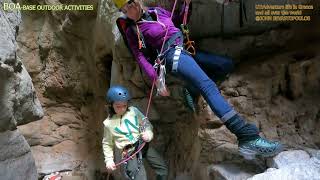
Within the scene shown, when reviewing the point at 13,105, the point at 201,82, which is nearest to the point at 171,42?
the point at 201,82

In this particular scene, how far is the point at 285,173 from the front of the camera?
2844 mm

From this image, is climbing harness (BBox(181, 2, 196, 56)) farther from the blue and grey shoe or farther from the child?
the blue and grey shoe

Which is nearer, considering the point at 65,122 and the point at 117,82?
the point at 117,82

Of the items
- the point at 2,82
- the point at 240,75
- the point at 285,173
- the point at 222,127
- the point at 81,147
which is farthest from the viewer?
the point at 81,147

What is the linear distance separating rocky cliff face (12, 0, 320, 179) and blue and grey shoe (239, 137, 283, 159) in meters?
0.23

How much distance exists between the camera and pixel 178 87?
4285 mm

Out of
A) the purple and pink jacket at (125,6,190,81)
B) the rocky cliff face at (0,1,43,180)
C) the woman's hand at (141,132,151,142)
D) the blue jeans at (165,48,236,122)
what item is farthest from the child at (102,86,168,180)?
the rocky cliff face at (0,1,43,180)

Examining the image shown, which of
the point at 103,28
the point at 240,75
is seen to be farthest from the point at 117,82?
the point at 240,75

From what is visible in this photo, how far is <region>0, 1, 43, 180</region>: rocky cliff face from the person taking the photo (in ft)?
10.1

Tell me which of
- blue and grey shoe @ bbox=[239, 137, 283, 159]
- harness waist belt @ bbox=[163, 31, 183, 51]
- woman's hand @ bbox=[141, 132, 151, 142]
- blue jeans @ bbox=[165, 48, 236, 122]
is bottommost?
blue and grey shoe @ bbox=[239, 137, 283, 159]

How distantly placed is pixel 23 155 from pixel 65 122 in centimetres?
227

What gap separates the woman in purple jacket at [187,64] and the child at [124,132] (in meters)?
0.35

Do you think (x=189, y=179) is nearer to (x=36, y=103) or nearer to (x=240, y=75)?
(x=240, y=75)

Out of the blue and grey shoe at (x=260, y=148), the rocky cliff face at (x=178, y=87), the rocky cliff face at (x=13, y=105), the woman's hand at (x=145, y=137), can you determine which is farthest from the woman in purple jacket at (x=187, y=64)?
the rocky cliff face at (x=13, y=105)
